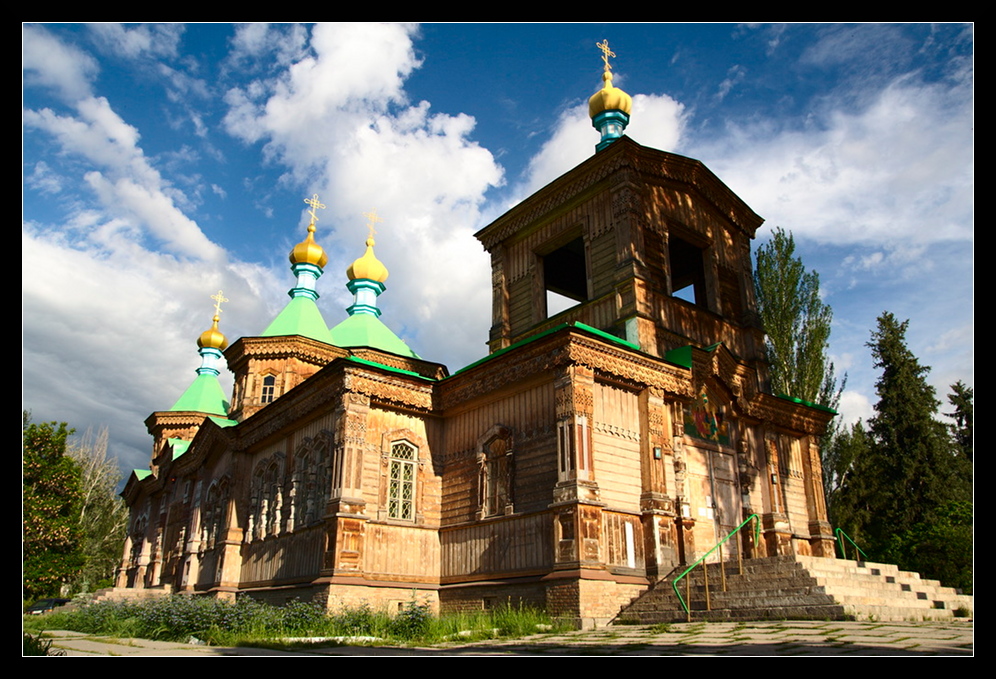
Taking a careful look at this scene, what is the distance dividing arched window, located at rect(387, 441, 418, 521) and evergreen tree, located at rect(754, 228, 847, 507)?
1297 cm

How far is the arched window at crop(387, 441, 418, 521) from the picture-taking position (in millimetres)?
16656

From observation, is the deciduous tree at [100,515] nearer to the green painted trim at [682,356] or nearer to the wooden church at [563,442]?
the wooden church at [563,442]

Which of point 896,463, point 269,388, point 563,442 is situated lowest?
point 563,442

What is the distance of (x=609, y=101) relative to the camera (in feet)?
72.5

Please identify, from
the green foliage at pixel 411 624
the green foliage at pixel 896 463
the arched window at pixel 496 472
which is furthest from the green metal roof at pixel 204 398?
the green foliage at pixel 896 463

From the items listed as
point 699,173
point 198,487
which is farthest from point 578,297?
point 198,487

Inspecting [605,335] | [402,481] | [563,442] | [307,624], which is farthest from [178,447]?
[605,335]

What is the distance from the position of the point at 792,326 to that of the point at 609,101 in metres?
9.87

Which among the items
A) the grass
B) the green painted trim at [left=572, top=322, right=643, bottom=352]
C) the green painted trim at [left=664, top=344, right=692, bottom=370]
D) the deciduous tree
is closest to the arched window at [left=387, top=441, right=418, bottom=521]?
the grass

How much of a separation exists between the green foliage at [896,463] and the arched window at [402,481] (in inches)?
585

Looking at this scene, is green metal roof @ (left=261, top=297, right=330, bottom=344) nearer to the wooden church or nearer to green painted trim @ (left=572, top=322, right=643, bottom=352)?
the wooden church

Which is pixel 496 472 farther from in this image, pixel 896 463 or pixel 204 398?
pixel 204 398
